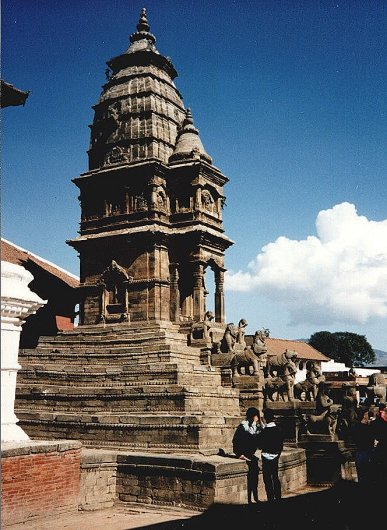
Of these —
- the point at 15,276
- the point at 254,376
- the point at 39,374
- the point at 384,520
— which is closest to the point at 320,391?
the point at 254,376

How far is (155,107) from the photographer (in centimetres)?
2662

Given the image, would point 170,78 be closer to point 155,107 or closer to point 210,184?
point 155,107

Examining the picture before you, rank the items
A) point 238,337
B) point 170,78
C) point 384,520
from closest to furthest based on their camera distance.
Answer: point 384,520 < point 238,337 < point 170,78

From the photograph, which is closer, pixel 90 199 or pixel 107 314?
pixel 107 314

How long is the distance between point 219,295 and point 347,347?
65.8m

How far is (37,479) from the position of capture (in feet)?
23.1

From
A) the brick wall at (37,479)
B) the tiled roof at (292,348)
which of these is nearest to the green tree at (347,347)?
the tiled roof at (292,348)

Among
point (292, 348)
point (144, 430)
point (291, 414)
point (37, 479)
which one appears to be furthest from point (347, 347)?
point (37, 479)

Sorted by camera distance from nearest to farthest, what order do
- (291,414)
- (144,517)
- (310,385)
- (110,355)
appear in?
(144,517)
(291,414)
(310,385)
(110,355)

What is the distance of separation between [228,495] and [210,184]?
18.2 m

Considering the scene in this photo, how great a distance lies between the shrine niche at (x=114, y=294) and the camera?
78.6 ft

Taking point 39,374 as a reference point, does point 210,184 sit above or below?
above

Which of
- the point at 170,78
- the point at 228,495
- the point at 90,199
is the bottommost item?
the point at 228,495

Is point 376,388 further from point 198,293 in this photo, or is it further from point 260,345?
point 198,293
